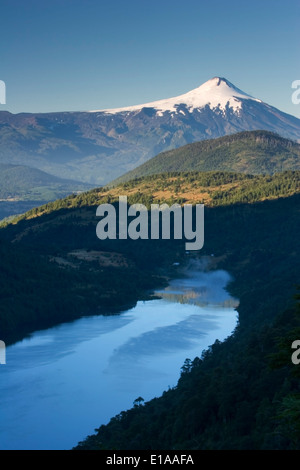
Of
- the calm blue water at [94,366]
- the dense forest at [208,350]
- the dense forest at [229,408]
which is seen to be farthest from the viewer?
the calm blue water at [94,366]

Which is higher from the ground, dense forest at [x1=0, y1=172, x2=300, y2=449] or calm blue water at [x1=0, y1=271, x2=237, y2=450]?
dense forest at [x1=0, y1=172, x2=300, y2=449]

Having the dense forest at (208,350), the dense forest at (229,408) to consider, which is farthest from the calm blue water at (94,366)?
the dense forest at (229,408)

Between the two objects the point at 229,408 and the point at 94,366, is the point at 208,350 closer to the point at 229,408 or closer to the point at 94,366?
the point at 94,366

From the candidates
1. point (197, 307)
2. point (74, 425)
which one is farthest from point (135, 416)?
point (197, 307)

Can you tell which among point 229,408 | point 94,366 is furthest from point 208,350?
point 229,408

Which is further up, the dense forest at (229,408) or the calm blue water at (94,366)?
the dense forest at (229,408)

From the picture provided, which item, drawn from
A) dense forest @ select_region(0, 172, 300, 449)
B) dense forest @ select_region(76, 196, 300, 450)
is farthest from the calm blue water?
dense forest @ select_region(76, 196, 300, 450)

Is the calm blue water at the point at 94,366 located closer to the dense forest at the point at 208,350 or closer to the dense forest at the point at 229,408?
the dense forest at the point at 208,350

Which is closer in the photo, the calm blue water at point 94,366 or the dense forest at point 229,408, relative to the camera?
the dense forest at point 229,408

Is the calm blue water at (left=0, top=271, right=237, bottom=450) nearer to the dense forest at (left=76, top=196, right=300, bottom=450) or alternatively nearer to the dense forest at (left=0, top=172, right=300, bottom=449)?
the dense forest at (left=0, top=172, right=300, bottom=449)
